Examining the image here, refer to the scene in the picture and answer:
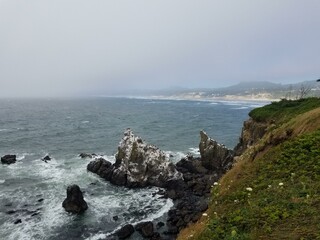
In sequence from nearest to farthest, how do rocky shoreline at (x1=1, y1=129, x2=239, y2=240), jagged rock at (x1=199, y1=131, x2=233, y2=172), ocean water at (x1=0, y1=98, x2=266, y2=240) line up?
ocean water at (x1=0, y1=98, x2=266, y2=240)
rocky shoreline at (x1=1, y1=129, x2=239, y2=240)
jagged rock at (x1=199, y1=131, x2=233, y2=172)

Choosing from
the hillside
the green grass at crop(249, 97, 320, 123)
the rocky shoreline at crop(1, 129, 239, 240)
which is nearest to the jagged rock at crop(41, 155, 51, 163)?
the rocky shoreline at crop(1, 129, 239, 240)

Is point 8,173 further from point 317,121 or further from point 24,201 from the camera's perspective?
point 317,121

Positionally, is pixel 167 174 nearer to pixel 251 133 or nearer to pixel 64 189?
pixel 251 133

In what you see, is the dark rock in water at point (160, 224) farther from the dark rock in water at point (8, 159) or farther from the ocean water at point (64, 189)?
the dark rock in water at point (8, 159)

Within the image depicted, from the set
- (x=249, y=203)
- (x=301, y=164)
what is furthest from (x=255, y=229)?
(x=301, y=164)

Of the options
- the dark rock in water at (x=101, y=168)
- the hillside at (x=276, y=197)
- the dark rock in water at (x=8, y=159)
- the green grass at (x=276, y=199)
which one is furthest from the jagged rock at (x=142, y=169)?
the green grass at (x=276, y=199)

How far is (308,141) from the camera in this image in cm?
2153

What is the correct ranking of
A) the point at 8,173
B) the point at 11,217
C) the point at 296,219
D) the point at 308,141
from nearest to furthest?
the point at 296,219 → the point at 308,141 → the point at 11,217 → the point at 8,173

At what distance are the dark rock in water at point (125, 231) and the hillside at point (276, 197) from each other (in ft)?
51.9

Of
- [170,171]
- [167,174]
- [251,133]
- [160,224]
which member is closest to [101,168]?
[167,174]

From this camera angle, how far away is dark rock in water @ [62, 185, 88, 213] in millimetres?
41688

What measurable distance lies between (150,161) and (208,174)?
10.9 metres

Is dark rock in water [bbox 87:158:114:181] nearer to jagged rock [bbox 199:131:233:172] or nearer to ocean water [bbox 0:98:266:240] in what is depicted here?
ocean water [bbox 0:98:266:240]

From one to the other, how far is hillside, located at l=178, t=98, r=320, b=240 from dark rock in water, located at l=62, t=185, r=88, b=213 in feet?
79.9
